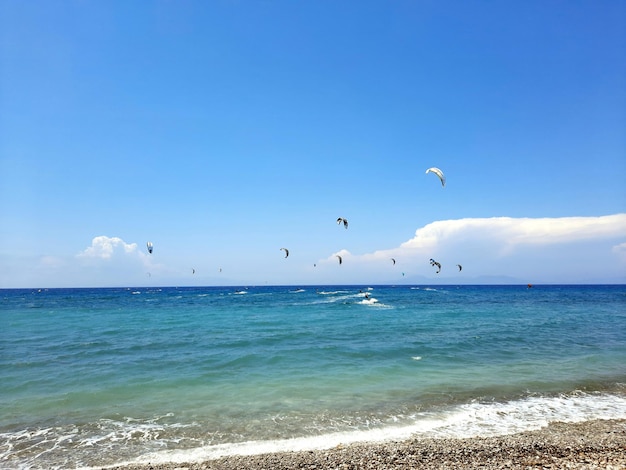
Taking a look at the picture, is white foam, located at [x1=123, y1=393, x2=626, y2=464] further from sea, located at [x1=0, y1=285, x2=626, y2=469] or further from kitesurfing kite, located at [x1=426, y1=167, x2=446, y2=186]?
kitesurfing kite, located at [x1=426, y1=167, x2=446, y2=186]

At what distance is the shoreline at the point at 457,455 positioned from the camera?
312 inches

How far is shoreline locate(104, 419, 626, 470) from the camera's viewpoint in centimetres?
792

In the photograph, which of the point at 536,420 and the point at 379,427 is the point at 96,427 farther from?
the point at 536,420

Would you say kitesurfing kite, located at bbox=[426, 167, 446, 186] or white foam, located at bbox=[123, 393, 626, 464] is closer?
white foam, located at bbox=[123, 393, 626, 464]

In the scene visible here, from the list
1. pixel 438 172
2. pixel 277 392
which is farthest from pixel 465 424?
pixel 438 172

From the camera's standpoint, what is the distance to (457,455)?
8352mm

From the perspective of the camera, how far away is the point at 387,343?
2323cm

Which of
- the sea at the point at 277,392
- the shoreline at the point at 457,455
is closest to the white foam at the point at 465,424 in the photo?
the sea at the point at 277,392

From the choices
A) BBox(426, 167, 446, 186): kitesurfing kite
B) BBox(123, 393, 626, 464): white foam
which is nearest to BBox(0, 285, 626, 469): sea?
BBox(123, 393, 626, 464): white foam

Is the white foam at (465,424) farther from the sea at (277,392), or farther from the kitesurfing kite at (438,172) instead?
the kitesurfing kite at (438,172)

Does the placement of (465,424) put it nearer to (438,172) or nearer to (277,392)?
(277,392)

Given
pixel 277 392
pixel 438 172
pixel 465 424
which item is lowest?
pixel 465 424

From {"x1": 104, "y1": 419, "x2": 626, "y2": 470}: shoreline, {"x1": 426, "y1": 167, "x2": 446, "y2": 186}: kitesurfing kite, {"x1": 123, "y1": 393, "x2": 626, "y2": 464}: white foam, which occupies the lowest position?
{"x1": 123, "y1": 393, "x2": 626, "y2": 464}: white foam

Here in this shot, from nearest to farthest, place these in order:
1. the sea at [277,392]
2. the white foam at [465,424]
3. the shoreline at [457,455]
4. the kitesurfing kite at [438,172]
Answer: the shoreline at [457,455] < the white foam at [465,424] < the sea at [277,392] < the kitesurfing kite at [438,172]
